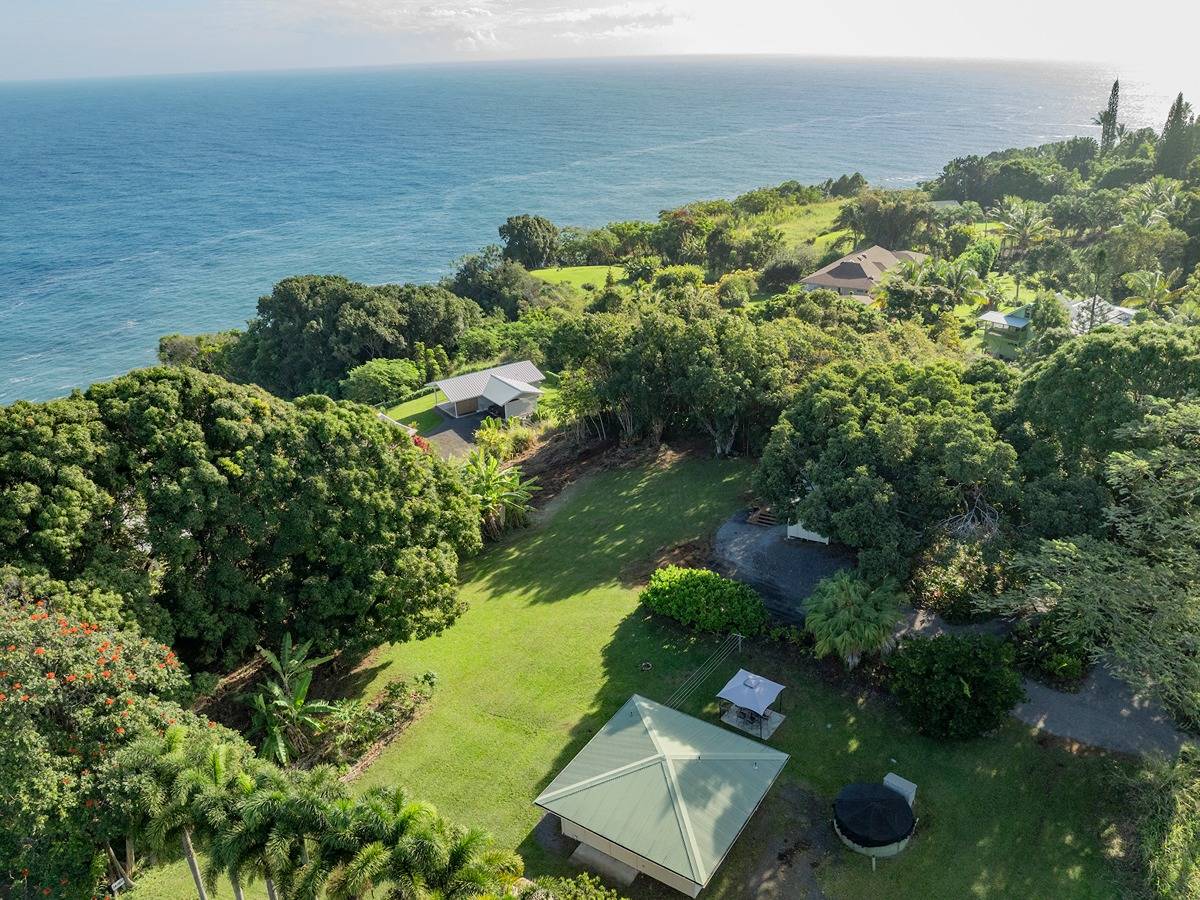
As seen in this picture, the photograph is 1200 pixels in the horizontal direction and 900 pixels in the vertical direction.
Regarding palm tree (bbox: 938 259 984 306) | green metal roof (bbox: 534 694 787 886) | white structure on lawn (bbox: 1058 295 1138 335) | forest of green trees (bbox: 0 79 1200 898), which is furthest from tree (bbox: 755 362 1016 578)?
palm tree (bbox: 938 259 984 306)

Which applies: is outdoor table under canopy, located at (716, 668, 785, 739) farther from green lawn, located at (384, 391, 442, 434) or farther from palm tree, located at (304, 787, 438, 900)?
green lawn, located at (384, 391, 442, 434)

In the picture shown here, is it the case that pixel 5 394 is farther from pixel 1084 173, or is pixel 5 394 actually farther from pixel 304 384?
pixel 1084 173

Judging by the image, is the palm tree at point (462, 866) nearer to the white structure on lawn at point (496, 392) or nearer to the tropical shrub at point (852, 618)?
the tropical shrub at point (852, 618)

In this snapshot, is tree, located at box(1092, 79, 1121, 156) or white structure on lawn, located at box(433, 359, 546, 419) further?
tree, located at box(1092, 79, 1121, 156)

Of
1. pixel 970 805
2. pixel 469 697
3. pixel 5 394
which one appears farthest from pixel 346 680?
pixel 5 394

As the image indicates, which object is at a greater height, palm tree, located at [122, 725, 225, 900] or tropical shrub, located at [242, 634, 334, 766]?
palm tree, located at [122, 725, 225, 900]

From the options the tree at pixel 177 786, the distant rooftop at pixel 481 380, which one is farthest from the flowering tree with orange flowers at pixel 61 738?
the distant rooftop at pixel 481 380
